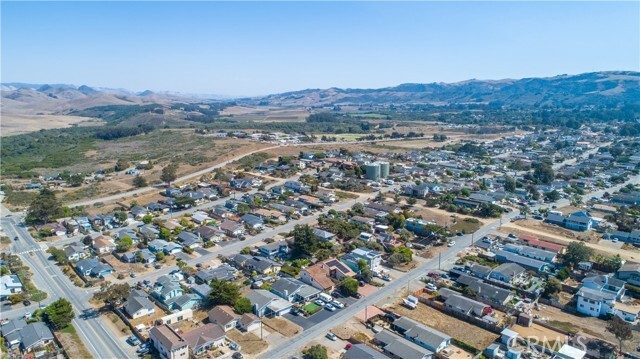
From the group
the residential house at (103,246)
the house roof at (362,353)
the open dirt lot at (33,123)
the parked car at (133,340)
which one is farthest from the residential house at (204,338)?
the open dirt lot at (33,123)

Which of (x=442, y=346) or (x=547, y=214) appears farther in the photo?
(x=547, y=214)

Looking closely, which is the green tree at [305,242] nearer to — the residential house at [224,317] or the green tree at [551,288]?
the residential house at [224,317]

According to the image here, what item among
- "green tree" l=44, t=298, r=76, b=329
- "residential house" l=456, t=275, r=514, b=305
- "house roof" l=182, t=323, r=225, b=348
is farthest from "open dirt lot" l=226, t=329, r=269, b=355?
"residential house" l=456, t=275, r=514, b=305

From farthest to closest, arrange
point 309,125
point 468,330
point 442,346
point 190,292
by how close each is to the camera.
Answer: point 309,125
point 190,292
point 468,330
point 442,346

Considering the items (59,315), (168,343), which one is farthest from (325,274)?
(59,315)

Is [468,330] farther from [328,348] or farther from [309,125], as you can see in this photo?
[309,125]

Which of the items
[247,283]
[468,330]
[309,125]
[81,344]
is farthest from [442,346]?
[309,125]
